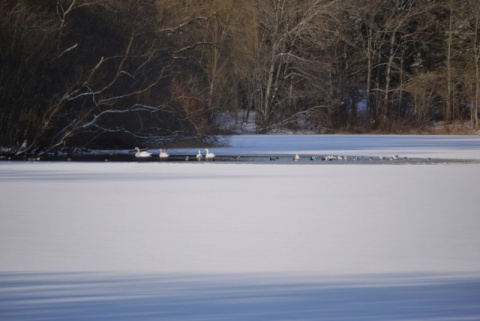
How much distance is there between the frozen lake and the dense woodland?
10428 millimetres

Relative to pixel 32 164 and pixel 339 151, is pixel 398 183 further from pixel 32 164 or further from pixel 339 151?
pixel 339 151

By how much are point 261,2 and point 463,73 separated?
1166 centimetres

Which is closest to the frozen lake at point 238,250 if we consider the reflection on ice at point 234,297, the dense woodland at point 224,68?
the reflection on ice at point 234,297

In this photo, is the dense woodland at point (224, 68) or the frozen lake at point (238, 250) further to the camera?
the dense woodland at point (224, 68)

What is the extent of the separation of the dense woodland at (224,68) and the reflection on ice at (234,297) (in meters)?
18.9

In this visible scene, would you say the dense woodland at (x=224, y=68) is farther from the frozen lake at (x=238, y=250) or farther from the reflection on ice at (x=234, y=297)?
the reflection on ice at (x=234, y=297)

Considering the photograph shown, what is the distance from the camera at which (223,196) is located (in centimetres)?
1308

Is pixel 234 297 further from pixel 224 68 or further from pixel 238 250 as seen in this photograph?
pixel 224 68

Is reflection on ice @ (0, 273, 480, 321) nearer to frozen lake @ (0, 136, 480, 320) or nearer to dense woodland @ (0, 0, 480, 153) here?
frozen lake @ (0, 136, 480, 320)

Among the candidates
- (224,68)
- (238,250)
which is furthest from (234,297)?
(224,68)

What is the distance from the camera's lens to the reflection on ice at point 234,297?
566cm

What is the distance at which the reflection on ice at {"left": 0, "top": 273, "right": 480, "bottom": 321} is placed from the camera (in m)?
5.66

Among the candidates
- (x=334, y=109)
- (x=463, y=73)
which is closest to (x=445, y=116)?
(x=463, y=73)

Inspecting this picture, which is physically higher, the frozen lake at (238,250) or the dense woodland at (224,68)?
the dense woodland at (224,68)
